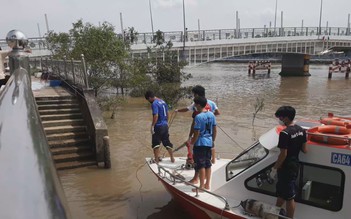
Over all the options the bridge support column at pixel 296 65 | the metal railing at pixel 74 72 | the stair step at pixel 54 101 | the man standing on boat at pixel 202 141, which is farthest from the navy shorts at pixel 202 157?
the bridge support column at pixel 296 65

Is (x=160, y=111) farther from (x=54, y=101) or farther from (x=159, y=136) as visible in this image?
(x=54, y=101)

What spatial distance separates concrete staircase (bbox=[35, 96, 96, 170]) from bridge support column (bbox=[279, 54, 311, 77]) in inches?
1868

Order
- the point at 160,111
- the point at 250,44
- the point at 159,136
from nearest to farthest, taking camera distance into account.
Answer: the point at 160,111
the point at 159,136
the point at 250,44

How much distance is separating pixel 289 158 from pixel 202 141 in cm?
171

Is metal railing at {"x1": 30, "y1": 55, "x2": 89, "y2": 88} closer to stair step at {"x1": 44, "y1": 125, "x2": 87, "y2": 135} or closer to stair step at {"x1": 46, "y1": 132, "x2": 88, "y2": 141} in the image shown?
stair step at {"x1": 44, "y1": 125, "x2": 87, "y2": 135}

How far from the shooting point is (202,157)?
5.97 m

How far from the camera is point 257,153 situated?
5457 millimetres

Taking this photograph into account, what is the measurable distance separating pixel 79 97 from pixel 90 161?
2692 mm

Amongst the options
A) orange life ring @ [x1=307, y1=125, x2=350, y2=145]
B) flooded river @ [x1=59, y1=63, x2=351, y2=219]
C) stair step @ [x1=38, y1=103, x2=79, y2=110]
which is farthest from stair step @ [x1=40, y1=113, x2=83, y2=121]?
orange life ring @ [x1=307, y1=125, x2=350, y2=145]

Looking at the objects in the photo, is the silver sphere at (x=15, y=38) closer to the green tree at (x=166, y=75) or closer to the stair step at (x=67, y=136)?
the stair step at (x=67, y=136)

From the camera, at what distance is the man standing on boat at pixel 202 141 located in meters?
5.86

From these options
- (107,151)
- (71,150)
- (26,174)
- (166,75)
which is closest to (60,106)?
(71,150)

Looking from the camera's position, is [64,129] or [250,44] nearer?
[64,129]

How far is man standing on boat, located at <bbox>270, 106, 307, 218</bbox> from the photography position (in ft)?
14.9
